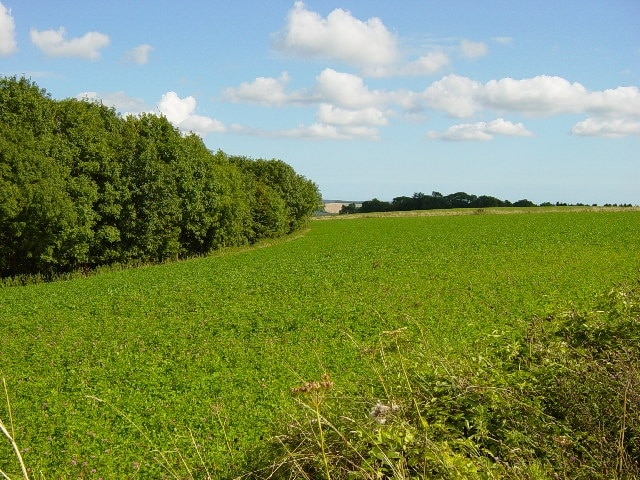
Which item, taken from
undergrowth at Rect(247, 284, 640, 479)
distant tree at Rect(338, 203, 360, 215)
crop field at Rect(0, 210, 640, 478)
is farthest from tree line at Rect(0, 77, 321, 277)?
distant tree at Rect(338, 203, 360, 215)

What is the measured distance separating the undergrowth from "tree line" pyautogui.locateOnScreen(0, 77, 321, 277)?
92.6 feet

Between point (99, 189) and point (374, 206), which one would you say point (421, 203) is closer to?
point (374, 206)

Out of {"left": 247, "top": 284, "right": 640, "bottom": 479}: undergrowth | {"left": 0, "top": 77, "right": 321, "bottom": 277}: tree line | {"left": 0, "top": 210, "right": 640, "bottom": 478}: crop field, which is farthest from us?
{"left": 0, "top": 77, "right": 321, "bottom": 277}: tree line

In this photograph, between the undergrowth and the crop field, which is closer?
the undergrowth

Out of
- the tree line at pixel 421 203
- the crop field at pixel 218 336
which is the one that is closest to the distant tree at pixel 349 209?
the tree line at pixel 421 203

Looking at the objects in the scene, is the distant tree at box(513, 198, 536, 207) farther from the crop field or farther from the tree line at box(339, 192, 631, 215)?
the crop field

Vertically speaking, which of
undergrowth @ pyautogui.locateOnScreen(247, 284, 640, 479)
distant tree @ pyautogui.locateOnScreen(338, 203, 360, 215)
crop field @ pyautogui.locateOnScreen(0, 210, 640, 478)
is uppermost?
distant tree @ pyautogui.locateOnScreen(338, 203, 360, 215)

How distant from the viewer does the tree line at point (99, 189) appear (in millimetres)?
29969

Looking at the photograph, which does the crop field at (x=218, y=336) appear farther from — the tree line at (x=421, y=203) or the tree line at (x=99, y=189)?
the tree line at (x=421, y=203)

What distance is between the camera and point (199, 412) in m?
10.8

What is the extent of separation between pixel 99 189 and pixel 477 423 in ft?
112

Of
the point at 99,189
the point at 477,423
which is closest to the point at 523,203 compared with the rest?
the point at 99,189

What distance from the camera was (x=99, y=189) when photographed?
35000mm

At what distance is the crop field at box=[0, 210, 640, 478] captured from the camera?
952 centimetres
